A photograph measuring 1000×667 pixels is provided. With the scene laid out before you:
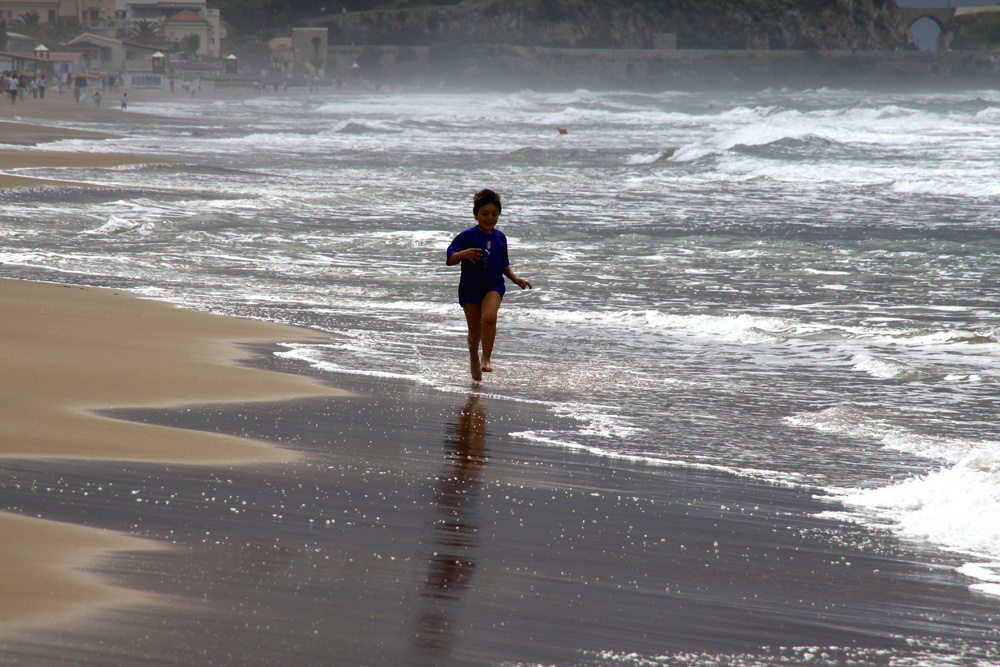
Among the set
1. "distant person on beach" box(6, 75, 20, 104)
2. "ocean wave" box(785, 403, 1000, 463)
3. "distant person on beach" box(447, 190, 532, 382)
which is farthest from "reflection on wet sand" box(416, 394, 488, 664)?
"distant person on beach" box(6, 75, 20, 104)

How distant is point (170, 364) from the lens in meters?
6.43

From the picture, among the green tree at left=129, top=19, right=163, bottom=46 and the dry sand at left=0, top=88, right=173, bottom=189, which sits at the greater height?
the green tree at left=129, top=19, right=163, bottom=46

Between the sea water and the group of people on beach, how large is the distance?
25236mm

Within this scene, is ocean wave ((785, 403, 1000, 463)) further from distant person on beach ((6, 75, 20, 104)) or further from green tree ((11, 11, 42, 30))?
green tree ((11, 11, 42, 30))

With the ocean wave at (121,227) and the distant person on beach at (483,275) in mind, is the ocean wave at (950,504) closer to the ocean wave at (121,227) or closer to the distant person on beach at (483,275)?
the distant person on beach at (483,275)

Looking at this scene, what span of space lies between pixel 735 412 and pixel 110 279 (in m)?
7.08

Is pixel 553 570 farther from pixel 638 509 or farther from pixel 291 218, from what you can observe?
pixel 291 218

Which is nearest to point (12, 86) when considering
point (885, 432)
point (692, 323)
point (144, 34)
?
point (692, 323)

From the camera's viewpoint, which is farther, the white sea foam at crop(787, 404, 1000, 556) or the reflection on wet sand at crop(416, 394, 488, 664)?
the white sea foam at crop(787, 404, 1000, 556)

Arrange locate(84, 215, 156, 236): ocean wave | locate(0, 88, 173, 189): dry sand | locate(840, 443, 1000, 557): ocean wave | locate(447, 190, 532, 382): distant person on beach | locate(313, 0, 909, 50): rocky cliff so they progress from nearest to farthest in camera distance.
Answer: locate(840, 443, 1000, 557): ocean wave < locate(447, 190, 532, 382): distant person on beach < locate(84, 215, 156, 236): ocean wave < locate(0, 88, 173, 189): dry sand < locate(313, 0, 909, 50): rocky cliff

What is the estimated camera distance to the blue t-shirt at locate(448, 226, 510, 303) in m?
6.69

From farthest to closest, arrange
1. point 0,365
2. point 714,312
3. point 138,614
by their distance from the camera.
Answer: point 714,312
point 0,365
point 138,614

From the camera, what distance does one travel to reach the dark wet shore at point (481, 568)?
2793 millimetres

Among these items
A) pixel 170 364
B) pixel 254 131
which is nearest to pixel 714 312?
pixel 170 364
